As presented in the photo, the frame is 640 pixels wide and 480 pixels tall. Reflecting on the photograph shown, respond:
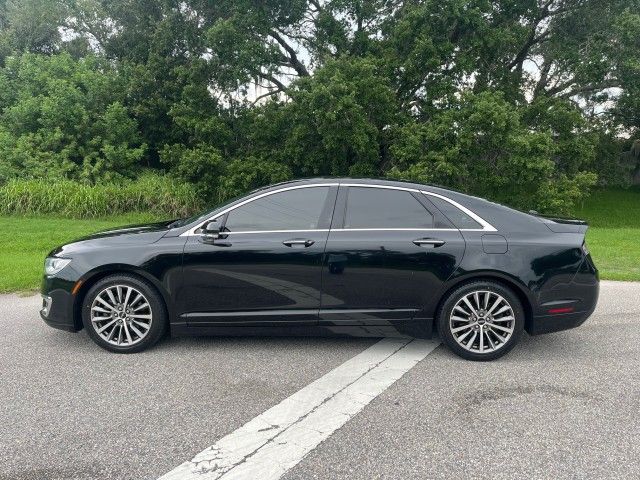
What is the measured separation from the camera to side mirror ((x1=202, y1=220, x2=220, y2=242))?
14.5 feet

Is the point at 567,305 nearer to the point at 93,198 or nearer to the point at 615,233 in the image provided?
the point at 615,233

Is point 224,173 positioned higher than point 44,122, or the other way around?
point 44,122

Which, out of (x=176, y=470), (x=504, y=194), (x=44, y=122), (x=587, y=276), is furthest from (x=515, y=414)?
(x=44, y=122)

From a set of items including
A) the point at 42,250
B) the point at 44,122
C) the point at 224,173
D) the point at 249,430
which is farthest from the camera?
the point at 224,173

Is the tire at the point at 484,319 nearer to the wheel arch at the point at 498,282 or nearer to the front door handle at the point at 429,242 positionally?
the wheel arch at the point at 498,282

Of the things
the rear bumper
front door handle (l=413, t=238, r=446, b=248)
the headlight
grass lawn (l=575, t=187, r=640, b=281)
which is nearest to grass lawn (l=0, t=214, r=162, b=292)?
the headlight

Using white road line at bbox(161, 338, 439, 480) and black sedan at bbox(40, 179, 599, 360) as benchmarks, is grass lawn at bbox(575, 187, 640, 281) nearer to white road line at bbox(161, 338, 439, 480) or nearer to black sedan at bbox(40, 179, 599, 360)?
black sedan at bbox(40, 179, 599, 360)

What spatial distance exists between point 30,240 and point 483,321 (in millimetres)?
9159

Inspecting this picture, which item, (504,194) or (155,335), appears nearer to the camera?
(155,335)

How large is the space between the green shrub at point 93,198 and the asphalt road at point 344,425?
9.89 m

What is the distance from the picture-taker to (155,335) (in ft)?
14.7

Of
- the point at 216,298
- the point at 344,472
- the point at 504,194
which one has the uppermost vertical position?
the point at 504,194

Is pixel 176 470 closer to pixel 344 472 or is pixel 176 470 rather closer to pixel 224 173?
pixel 344 472

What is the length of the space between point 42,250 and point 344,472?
8583 millimetres
